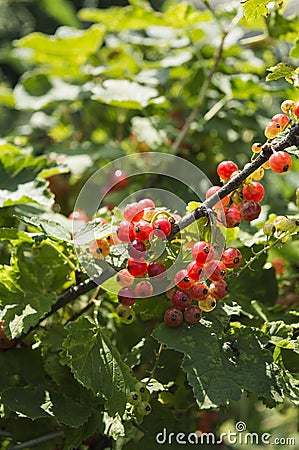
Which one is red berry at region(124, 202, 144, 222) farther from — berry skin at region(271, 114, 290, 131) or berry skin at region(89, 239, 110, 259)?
berry skin at region(271, 114, 290, 131)

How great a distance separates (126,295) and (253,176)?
0.19 m

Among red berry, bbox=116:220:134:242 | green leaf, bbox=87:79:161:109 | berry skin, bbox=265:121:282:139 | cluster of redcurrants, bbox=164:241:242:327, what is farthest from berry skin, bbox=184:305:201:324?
green leaf, bbox=87:79:161:109

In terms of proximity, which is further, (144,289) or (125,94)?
(125,94)

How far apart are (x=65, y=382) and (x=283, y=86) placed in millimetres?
594

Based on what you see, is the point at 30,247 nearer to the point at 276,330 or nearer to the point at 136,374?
the point at 136,374

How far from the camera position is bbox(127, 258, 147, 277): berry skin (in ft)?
2.09

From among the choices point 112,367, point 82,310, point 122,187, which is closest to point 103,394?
point 112,367

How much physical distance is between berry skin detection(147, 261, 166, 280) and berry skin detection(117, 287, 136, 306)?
0.12ft

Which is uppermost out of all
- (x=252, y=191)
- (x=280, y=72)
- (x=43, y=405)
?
(x=280, y=72)

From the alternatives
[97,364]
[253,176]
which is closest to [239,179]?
[253,176]

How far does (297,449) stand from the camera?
3.57 feet

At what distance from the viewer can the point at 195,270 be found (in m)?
0.63

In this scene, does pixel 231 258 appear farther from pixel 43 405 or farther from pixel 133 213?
pixel 43 405

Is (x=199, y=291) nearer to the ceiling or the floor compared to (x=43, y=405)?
nearer to the ceiling
